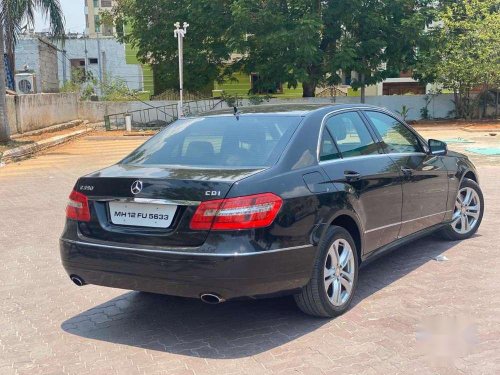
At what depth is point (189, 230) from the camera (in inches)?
157

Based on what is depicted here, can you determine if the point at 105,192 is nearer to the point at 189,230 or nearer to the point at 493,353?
the point at 189,230

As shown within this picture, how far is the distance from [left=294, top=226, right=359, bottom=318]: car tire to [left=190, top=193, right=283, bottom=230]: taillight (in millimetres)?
635

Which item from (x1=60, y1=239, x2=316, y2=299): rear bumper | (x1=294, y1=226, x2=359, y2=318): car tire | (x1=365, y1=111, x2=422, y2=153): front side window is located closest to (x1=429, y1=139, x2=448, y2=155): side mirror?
(x1=365, y1=111, x2=422, y2=153): front side window

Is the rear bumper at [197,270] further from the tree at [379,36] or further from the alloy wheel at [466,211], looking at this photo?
the tree at [379,36]

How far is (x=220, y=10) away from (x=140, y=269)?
1067 inches

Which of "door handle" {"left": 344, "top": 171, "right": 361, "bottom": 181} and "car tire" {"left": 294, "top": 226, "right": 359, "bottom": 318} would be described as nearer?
"car tire" {"left": 294, "top": 226, "right": 359, "bottom": 318}

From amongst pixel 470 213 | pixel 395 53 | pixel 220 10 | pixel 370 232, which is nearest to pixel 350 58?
pixel 395 53

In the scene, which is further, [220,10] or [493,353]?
[220,10]

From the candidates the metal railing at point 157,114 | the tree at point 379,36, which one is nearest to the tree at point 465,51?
the tree at point 379,36

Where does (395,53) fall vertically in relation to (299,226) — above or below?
above

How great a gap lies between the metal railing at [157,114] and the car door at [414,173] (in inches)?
1039

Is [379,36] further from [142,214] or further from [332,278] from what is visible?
[142,214]

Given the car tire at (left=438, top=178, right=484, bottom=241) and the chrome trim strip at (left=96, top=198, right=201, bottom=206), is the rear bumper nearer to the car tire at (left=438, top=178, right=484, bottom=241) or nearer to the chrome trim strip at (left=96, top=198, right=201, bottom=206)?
the chrome trim strip at (left=96, top=198, right=201, bottom=206)

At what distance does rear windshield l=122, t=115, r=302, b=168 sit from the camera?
4.52 metres
